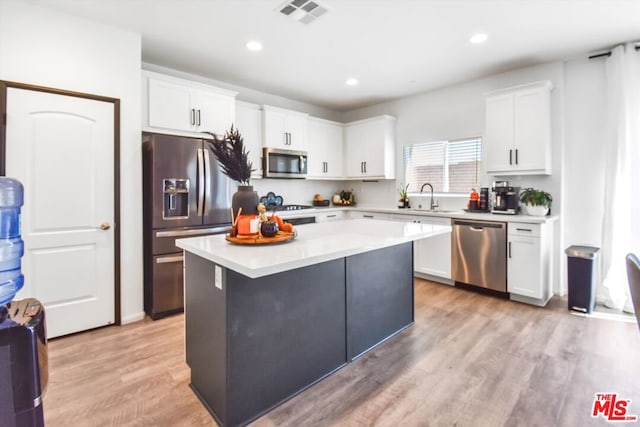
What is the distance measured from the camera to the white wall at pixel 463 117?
3641 millimetres

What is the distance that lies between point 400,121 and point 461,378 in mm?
4033

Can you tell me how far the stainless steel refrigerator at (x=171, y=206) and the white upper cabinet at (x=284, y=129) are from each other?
4.39 feet

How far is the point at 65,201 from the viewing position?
2666 millimetres

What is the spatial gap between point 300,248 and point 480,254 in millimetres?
2852

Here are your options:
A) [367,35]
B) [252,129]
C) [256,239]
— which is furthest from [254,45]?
[256,239]

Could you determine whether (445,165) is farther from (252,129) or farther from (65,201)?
(65,201)

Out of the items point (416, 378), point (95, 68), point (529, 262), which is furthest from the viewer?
point (529, 262)

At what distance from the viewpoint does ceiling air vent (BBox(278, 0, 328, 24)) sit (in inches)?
98.5

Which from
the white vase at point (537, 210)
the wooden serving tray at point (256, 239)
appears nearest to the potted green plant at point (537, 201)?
the white vase at point (537, 210)

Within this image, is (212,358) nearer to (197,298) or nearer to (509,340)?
(197,298)

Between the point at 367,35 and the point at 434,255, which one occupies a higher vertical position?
the point at 367,35

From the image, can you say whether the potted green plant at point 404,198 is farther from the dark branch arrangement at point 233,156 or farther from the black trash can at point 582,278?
the dark branch arrangement at point 233,156

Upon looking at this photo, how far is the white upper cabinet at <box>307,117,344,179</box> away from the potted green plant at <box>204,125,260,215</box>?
10.6 feet

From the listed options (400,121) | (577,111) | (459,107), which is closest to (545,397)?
(577,111)
